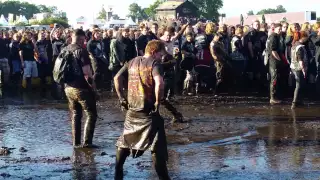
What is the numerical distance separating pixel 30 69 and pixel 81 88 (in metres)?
9.75

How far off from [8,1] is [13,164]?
13181cm

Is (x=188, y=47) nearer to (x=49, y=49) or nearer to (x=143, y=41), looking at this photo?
(x=143, y=41)

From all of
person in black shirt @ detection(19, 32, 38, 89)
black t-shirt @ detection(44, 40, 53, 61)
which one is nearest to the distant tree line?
black t-shirt @ detection(44, 40, 53, 61)

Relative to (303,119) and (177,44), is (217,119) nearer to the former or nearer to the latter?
(303,119)

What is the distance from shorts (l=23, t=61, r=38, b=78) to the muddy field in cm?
338

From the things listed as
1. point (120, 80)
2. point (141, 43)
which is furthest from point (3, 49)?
point (120, 80)

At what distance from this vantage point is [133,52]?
1781 centimetres

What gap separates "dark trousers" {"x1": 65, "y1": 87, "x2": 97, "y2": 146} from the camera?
9742mm

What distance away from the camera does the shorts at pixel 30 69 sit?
18.9 meters

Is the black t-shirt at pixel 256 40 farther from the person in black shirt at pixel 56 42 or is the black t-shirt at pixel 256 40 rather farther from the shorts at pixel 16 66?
the shorts at pixel 16 66

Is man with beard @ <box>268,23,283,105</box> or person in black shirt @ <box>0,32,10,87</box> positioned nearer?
man with beard @ <box>268,23,283,105</box>

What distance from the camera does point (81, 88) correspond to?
970cm

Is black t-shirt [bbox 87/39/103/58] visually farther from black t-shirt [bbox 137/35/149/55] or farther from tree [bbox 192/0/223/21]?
tree [bbox 192/0/223/21]

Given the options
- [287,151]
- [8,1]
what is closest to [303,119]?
[287,151]
